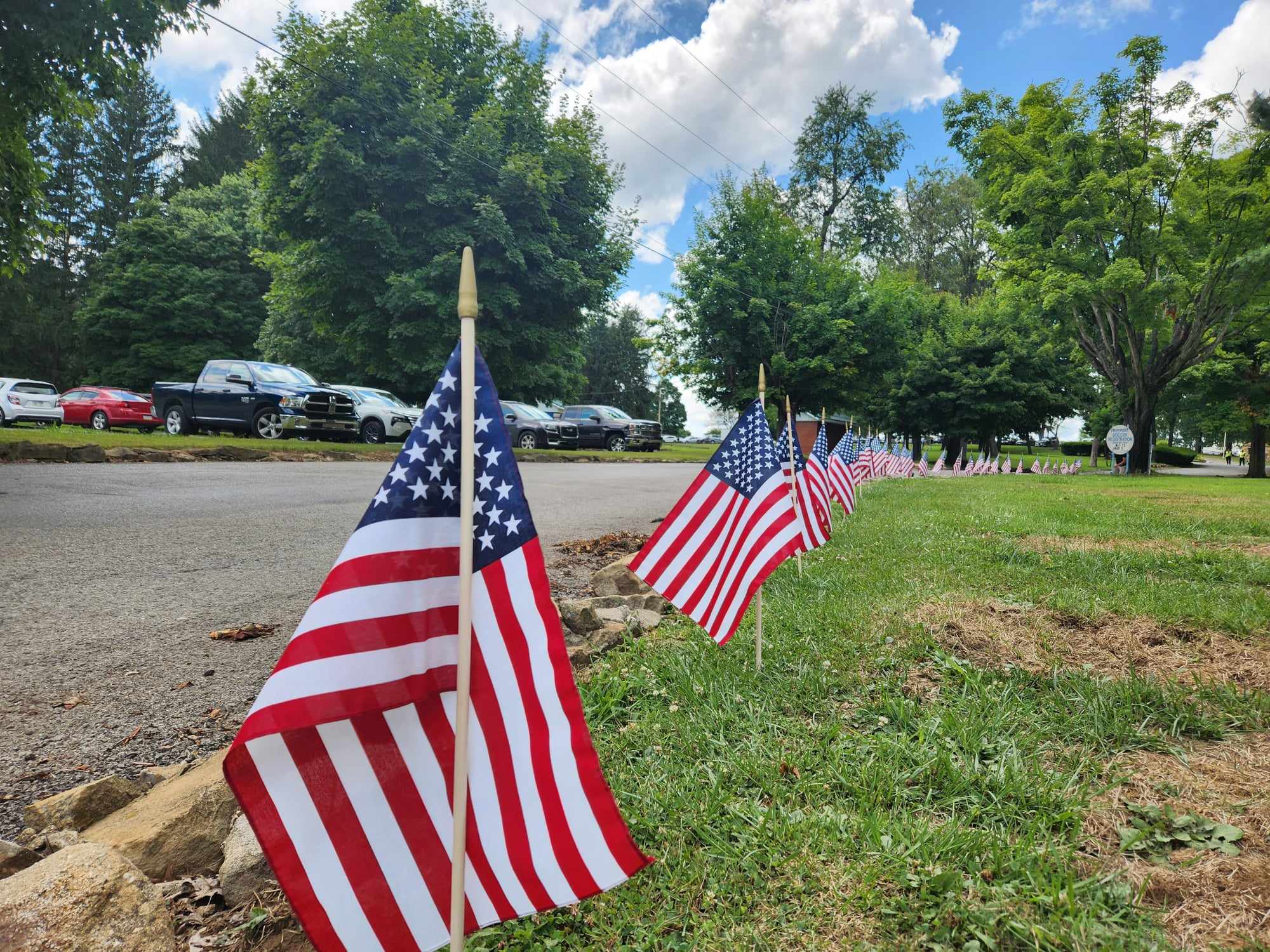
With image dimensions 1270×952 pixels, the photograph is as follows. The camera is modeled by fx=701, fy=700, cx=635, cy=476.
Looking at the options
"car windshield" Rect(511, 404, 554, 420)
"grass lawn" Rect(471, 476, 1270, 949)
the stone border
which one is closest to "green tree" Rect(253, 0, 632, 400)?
"car windshield" Rect(511, 404, 554, 420)

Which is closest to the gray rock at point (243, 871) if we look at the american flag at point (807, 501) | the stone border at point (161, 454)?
the american flag at point (807, 501)

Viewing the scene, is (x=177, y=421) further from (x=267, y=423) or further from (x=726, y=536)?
(x=726, y=536)

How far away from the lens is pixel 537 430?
25.1 metres

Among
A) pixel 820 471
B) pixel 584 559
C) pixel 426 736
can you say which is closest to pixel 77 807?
pixel 426 736

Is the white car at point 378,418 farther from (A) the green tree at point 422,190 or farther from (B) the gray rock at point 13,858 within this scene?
(B) the gray rock at point 13,858

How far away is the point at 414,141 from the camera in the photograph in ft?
71.5

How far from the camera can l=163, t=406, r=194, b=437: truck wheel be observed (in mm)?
18203

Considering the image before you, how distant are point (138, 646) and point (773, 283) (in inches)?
1093

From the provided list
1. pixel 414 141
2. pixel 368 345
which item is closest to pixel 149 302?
pixel 368 345

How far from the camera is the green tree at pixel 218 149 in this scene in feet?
175

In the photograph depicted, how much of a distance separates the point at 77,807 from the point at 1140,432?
95.5ft

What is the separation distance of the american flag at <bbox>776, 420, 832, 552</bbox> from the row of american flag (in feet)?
13.4

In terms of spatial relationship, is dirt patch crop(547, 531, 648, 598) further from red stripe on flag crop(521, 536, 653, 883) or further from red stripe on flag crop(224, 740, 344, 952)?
red stripe on flag crop(224, 740, 344, 952)

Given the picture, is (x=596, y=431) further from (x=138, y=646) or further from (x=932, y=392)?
(x=138, y=646)
